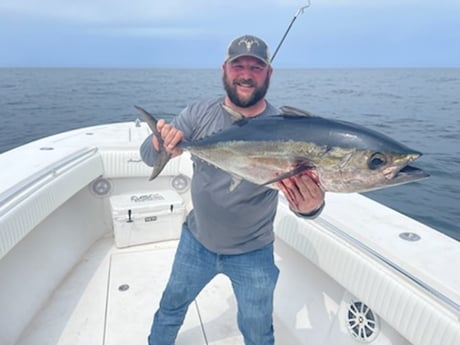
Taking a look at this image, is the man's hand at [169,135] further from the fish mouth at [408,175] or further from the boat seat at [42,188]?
the boat seat at [42,188]

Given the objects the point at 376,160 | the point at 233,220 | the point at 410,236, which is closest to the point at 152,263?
the point at 233,220

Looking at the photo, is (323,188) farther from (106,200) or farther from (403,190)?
(403,190)

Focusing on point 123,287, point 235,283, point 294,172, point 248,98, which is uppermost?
point 248,98

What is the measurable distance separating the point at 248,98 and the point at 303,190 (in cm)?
64

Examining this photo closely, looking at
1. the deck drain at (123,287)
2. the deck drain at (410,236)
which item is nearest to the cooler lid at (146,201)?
the deck drain at (123,287)

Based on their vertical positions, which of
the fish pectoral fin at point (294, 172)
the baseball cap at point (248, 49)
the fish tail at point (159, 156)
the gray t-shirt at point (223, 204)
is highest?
the baseball cap at point (248, 49)

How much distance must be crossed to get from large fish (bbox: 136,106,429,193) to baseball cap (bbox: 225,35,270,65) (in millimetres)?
425

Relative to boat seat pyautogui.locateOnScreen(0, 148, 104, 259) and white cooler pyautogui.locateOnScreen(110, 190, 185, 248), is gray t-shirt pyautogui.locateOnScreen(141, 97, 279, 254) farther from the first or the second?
white cooler pyautogui.locateOnScreen(110, 190, 185, 248)

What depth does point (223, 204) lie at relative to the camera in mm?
2000

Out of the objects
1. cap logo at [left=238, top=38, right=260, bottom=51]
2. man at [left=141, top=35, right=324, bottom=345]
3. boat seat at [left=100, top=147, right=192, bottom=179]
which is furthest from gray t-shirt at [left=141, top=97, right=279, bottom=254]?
boat seat at [left=100, top=147, right=192, bottom=179]

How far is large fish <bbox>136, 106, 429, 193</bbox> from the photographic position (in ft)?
4.44

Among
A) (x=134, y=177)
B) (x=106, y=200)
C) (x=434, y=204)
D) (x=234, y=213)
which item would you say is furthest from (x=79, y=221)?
(x=434, y=204)

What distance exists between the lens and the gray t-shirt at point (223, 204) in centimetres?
200

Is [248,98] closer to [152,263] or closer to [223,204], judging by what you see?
[223,204]
